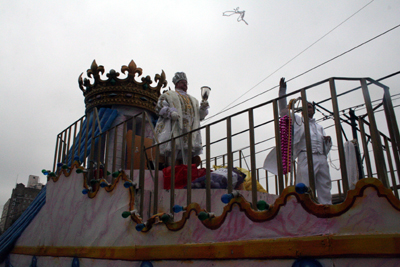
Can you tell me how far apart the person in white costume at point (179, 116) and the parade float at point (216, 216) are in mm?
411

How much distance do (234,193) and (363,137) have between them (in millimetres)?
1171

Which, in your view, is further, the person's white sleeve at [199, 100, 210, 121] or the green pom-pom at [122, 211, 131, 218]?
the person's white sleeve at [199, 100, 210, 121]

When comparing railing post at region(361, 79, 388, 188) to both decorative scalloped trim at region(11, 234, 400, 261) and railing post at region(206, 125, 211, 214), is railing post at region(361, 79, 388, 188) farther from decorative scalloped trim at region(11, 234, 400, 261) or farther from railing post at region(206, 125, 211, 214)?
railing post at region(206, 125, 211, 214)

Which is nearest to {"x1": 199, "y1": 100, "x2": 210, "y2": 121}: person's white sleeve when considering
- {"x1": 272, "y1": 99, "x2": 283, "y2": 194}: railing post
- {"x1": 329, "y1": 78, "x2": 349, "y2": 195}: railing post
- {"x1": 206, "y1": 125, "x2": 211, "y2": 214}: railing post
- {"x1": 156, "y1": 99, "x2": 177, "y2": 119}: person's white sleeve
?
{"x1": 156, "y1": 99, "x2": 177, "y2": 119}: person's white sleeve

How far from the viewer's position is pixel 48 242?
5.26 meters

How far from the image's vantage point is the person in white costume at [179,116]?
5.41 meters

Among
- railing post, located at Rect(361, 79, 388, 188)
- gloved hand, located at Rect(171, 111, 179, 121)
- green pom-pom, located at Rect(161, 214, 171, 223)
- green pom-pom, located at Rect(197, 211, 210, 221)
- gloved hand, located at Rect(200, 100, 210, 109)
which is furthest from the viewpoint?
gloved hand, located at Rect(200, 100, 210, 109)

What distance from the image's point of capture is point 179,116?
18.1 feet

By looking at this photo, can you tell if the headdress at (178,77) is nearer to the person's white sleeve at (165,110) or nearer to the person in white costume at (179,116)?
the person in white costume at (179,116)

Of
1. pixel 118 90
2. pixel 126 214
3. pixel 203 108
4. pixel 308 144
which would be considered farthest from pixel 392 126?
pixel 118 90

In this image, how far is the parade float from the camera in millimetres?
2252

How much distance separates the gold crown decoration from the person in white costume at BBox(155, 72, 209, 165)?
1.63 meters

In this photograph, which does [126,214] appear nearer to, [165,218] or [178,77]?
[165,218]

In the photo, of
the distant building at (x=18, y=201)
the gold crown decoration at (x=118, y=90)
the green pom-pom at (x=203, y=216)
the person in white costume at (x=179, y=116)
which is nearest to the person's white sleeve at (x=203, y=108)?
the person in white costume at (x=179, y=116)
